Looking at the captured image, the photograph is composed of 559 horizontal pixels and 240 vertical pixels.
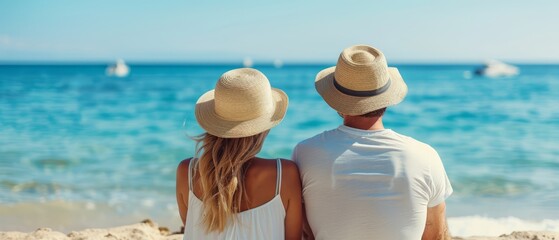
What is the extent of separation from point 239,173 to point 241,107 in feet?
0.88

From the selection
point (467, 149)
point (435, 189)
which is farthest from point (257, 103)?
point (467, 149)

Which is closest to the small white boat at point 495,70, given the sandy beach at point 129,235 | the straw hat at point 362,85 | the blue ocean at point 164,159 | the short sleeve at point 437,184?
the blue ocean at point 164,159

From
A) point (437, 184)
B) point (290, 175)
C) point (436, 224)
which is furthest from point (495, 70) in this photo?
point (290, 175)

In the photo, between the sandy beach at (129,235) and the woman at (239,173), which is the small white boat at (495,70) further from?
the woman at (239,173)

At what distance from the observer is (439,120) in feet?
43.7

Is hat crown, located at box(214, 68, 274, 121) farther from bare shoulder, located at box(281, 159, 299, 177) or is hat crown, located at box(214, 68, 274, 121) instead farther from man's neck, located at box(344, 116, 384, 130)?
man's neck, located at box(344, 116, 384, 130)

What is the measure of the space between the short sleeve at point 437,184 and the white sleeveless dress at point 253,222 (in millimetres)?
650

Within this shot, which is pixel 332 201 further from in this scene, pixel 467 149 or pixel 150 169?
pixel 467 149

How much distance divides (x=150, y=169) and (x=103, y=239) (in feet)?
11.5

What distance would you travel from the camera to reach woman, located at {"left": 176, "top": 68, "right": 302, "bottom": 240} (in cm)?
239

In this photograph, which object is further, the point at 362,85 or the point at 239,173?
the point at 362,85

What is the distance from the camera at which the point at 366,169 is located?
247 cm

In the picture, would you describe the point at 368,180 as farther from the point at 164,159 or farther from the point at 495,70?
the point at 495,70

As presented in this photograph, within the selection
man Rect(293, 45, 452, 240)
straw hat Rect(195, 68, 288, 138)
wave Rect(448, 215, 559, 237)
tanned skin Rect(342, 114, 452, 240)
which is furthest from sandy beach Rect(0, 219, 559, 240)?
straw hat Rect(195, 68, 288, 138)
